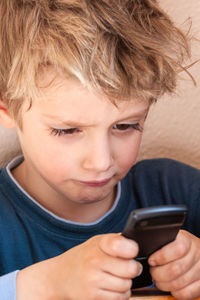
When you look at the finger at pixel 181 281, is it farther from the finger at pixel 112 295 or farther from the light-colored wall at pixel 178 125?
the light-colored wall at pixel 178 125

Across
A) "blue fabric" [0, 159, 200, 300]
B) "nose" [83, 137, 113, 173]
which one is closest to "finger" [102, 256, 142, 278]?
"nose" [83, 137, 113, 173]

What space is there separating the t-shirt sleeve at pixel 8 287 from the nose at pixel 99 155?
0.68 ft

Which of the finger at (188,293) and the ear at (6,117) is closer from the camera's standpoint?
the finger at (188,293)

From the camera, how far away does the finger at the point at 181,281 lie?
0.72m

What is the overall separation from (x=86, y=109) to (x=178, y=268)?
265 millimetres

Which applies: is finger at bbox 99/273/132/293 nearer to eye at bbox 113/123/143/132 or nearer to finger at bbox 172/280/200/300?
finger at bbox 172/280/200/300

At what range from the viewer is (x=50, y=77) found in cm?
75

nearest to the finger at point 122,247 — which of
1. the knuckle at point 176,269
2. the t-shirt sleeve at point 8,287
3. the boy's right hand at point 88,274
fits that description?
the boy's right hand at point 88,274

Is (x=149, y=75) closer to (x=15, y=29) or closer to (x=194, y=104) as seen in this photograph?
(x=15, y=29)

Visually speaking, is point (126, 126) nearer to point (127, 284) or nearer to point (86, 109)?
point (86, 109)

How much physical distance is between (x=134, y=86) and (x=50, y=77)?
0.42ft

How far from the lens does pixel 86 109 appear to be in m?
0.75

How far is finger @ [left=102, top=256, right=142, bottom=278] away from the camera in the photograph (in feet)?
2.13

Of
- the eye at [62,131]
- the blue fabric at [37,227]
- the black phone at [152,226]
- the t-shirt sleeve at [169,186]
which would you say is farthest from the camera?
the t-shirt sleeve at [169,186]
